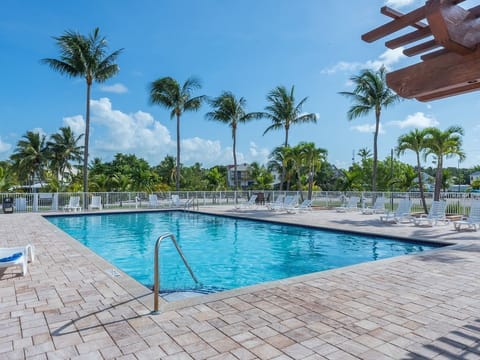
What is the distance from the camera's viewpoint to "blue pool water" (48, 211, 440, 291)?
290 inches

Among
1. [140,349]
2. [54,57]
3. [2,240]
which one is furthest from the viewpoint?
[54,57]

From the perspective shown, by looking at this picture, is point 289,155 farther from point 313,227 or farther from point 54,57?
point 54,57

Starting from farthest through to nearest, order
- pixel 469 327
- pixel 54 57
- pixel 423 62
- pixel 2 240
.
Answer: pixel 54 57 < pixel 2 240 < pixel 469 327 < pixel 423 62

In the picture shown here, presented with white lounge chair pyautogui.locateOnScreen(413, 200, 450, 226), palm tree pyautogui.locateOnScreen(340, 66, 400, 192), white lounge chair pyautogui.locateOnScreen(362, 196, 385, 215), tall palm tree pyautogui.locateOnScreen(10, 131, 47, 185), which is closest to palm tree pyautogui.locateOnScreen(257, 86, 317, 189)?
palm tree pyautogui.locateOnScreen(340, 66, 400, 192)

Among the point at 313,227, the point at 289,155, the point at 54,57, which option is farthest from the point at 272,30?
the point at 54,57

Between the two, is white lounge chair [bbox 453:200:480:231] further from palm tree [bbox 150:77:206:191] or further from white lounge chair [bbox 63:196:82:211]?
palm tree [bbox 150:77:206:191]

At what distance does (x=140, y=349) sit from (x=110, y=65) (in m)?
20.1

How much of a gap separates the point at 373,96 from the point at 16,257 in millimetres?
21206

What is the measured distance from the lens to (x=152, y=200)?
19875mm

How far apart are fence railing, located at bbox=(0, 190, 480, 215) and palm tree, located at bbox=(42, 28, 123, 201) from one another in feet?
4.23

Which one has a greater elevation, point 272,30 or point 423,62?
point 272,30

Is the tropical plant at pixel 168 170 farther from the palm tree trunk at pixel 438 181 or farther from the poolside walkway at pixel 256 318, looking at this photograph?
the poolside walkway at pixel 256 318

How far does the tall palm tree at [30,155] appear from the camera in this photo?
104ft

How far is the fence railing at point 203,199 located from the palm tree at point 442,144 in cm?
125
